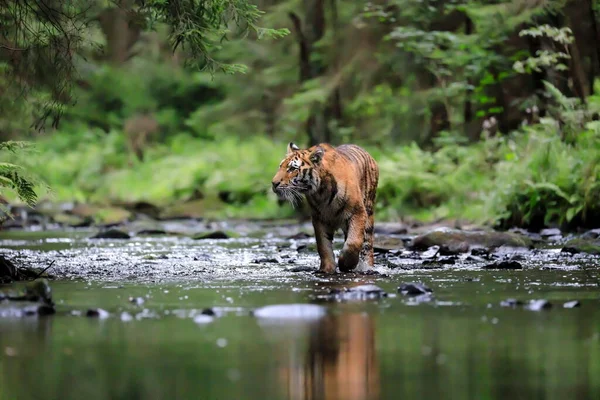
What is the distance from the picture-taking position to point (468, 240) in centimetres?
1348

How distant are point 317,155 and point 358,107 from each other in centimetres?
1871

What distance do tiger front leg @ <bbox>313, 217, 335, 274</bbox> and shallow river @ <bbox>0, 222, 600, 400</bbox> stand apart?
0.85ft

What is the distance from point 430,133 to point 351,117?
2617mm

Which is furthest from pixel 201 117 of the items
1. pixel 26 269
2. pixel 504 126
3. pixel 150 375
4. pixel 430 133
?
pixel 150 375

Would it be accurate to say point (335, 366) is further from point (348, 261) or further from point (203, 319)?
point (348, 261)

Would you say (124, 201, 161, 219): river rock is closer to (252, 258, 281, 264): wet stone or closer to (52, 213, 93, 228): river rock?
Result: (52, 213, 93, 228): river rock

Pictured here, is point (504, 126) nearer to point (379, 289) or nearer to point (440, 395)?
point (379, 289)

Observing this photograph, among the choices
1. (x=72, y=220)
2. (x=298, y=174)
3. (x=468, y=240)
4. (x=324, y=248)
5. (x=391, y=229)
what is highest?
(x=298, y=174)

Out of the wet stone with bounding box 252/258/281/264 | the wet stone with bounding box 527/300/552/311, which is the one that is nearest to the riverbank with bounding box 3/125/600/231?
the wet stone with bounding box 252/258/281/264

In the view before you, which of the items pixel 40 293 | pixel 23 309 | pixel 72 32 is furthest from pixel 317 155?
pixel 23 309

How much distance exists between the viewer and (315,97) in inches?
1023

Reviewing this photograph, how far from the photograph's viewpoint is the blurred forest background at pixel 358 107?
11.9 meters

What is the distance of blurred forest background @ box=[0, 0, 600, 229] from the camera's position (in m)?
11.9

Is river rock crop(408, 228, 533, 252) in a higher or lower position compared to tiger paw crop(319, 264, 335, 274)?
lower
